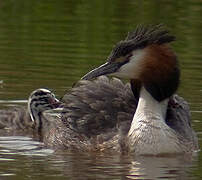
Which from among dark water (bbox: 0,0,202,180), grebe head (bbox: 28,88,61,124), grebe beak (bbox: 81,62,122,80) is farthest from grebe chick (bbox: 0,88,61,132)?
grebe beak (bbox: 81,62,122,80)

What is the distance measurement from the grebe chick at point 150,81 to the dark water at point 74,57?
0.21 m

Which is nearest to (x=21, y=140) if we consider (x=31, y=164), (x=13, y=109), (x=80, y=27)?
(x=13, y=109)

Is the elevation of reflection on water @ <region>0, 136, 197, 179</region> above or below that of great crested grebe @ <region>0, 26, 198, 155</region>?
below

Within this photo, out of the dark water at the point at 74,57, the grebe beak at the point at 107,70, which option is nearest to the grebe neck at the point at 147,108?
the grebe beak at the point at 107,70

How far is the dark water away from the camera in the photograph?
12.0 meters

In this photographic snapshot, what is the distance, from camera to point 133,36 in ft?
42.9

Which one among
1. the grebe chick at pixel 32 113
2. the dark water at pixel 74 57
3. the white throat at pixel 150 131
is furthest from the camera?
the grebe chick at pixel 32 113

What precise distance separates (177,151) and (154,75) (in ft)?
3.15

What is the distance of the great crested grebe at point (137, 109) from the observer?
12.9m

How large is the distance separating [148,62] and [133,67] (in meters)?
0.20

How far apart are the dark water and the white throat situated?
161 millimetres

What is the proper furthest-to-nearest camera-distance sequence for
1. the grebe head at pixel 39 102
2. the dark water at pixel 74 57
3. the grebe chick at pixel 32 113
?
the grebe head at pixel 39 102, the grebe chick at pixel 32 113, the dark water at pixel 74 57

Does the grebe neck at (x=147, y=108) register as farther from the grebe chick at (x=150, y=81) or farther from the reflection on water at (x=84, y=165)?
the reflection on water at (x=84, y=165)

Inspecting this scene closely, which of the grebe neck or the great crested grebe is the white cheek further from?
the grebe neck
